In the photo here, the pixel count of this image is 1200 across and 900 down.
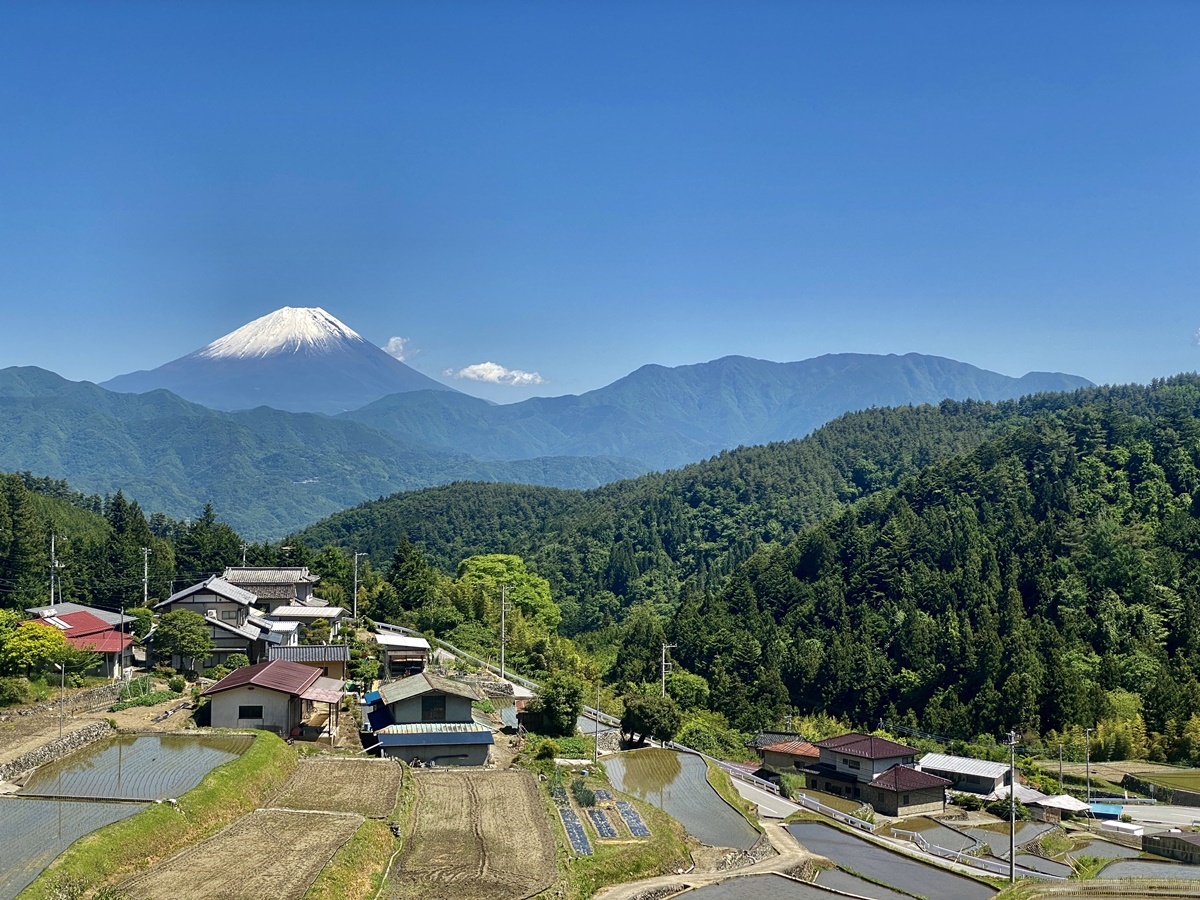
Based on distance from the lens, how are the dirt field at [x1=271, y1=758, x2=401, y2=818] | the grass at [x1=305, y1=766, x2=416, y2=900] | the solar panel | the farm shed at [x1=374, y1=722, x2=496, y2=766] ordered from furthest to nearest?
the farm shed at [x1=374, y1=722, x2=496, y2=766] < the dirt field at [x1=271, y1=758, x2=401, y2=818] < the solar panel < the grass at [x1=305, y1=766, x2=416, y2=900]

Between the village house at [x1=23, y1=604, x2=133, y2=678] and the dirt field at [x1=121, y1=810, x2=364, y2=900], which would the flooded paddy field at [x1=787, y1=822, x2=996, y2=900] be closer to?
the dirt field at [x1=121, y1=810, x2=364, y2=900]

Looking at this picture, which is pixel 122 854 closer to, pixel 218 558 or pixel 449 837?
pixel 449 837

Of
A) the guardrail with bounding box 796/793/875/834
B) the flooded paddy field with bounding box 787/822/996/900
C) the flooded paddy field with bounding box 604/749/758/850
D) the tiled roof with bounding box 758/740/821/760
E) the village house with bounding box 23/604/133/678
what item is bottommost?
the tiled roof with bounding box 758/740/821/760

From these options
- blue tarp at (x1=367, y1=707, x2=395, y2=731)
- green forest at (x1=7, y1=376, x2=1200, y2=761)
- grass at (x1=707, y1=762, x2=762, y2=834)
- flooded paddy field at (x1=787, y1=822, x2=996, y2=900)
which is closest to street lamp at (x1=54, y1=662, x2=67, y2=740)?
blue tarp at (x1=367, y1=707, x2=395, y2=731)

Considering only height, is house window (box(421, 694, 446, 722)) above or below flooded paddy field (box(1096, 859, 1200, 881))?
above

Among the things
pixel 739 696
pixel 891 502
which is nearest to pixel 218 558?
pixel 739 696

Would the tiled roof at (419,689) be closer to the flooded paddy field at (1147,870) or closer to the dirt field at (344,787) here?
the dirt field at (344,787)

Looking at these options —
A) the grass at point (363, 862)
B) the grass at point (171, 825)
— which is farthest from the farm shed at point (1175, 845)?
the grass at point (171, 825)
